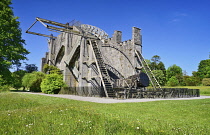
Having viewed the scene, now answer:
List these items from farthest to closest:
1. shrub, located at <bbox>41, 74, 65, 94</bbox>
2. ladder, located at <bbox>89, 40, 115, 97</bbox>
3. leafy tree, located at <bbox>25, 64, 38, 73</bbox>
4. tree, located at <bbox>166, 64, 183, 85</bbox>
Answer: tree, located at <bbox>166, 64, 183, 85</bbox>, leafy tree, located at <bbox>25, 64, 38, 73</bbox>, shrub, located at <bbox>41, 74, 65, 94</bbox>, ladder, located at <bbox>89, 40, 115, 97</bbox>

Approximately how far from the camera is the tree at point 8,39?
20.3m

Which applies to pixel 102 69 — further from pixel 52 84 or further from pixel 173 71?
pixel 173 71

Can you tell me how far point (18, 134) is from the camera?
4078 mm

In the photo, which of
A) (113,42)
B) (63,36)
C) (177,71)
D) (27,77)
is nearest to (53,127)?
(113,42)

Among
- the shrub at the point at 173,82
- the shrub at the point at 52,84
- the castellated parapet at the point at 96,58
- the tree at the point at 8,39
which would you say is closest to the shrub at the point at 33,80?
the castellated parapet at the point at 96,58

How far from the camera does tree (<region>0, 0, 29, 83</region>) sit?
20.3 m

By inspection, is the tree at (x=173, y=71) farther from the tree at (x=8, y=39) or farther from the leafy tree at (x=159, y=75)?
the tree at (x=8, y=39)

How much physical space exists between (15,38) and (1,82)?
621 centimetres

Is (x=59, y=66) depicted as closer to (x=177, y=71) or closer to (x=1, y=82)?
(x=1, y=82)

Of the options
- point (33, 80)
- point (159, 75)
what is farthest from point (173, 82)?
point (33, 80)

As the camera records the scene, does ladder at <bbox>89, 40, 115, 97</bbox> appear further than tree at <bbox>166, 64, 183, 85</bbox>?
No

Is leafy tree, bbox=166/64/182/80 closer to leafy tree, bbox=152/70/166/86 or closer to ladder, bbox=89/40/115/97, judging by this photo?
leafy tree, bbox=152/70/166/86

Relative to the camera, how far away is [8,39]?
873 inches

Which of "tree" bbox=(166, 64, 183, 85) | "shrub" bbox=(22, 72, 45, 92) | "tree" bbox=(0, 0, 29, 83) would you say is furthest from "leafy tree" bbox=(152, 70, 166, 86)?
"tree" bbox=(0, 0, 29, 83)
